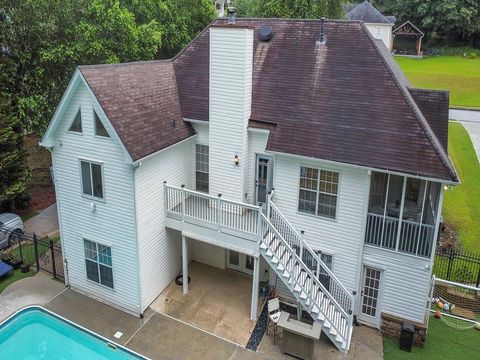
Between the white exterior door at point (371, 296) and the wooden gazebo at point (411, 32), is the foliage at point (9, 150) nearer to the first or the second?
the white exterior door at point (371, 296)

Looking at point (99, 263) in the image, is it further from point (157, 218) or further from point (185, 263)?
point (185, 263)

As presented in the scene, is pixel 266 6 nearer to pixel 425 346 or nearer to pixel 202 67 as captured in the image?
pixel 202 67

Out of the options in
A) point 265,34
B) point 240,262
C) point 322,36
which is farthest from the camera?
point 240,262

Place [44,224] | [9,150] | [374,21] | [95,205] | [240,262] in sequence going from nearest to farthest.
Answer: [95,205]
[240,262]
[9,150]
[44,224]
[374,21]

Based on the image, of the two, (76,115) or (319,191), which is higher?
(76,115)

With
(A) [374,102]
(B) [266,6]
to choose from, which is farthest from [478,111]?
(A) [374,102]

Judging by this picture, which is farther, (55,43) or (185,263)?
(55,43)

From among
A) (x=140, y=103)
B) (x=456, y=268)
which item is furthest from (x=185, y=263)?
(x=456, y=268)
